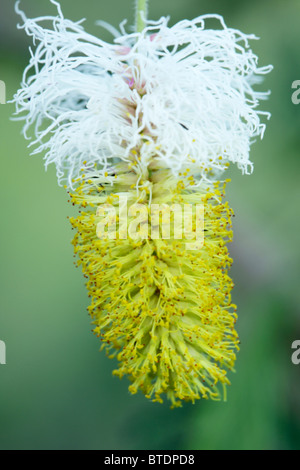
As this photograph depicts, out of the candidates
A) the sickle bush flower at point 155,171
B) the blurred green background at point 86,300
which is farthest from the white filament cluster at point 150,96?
the blurred green background at point 86,300

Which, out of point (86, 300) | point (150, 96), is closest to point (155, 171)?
point (150, 96)

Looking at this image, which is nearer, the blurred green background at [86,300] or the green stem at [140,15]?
the green stem at [140,15]

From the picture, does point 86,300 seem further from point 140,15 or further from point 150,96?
point 140,15

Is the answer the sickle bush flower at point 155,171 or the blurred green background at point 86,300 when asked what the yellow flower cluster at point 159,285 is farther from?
the blurred green background at point 86,300

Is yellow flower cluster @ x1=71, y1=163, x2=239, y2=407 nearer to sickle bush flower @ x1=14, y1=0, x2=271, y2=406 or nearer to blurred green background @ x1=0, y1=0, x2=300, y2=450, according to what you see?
sickle bush flower @ x1=14, y1=0, x2=271, y2=406

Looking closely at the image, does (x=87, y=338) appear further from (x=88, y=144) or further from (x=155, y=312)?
→ (x=88, y=144)

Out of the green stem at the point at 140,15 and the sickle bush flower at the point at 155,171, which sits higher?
the green stem at the point at 140,15
